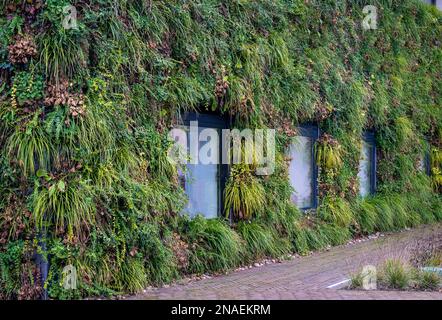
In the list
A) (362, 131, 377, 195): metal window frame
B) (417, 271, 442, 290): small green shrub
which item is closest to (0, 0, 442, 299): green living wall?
(362, 131, 377, 195): metal window frame

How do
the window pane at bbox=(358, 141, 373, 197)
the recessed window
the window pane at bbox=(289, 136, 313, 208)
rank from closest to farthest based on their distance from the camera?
the window pane at bbox=(289, 136, 313, 208) → the window pane at bbox=(358, 141, 373, 197) → the recessed window

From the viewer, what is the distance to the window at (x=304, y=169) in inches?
497

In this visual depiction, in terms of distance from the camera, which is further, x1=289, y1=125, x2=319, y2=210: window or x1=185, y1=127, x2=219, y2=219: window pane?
x1=289, y1=125, x2=319, y2=210: window

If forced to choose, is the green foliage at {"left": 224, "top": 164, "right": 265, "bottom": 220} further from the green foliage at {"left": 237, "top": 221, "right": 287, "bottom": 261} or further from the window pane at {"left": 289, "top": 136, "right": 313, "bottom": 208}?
the window pane at {"left": 289, "top": 136, "right": 313, "bottom": 208}

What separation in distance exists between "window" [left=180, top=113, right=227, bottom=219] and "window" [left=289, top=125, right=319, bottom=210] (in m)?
2.21

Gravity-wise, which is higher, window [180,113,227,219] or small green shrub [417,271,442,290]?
window [180,113,227,219]

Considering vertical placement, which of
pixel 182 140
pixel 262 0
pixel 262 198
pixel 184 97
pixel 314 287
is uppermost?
pixel 262 0

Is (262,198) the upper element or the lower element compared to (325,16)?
lower

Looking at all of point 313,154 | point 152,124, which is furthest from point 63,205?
point 313,154

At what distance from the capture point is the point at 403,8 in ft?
54.2

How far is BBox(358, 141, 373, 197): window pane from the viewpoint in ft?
49.6

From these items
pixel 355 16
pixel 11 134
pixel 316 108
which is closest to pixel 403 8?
pixel 355 16
